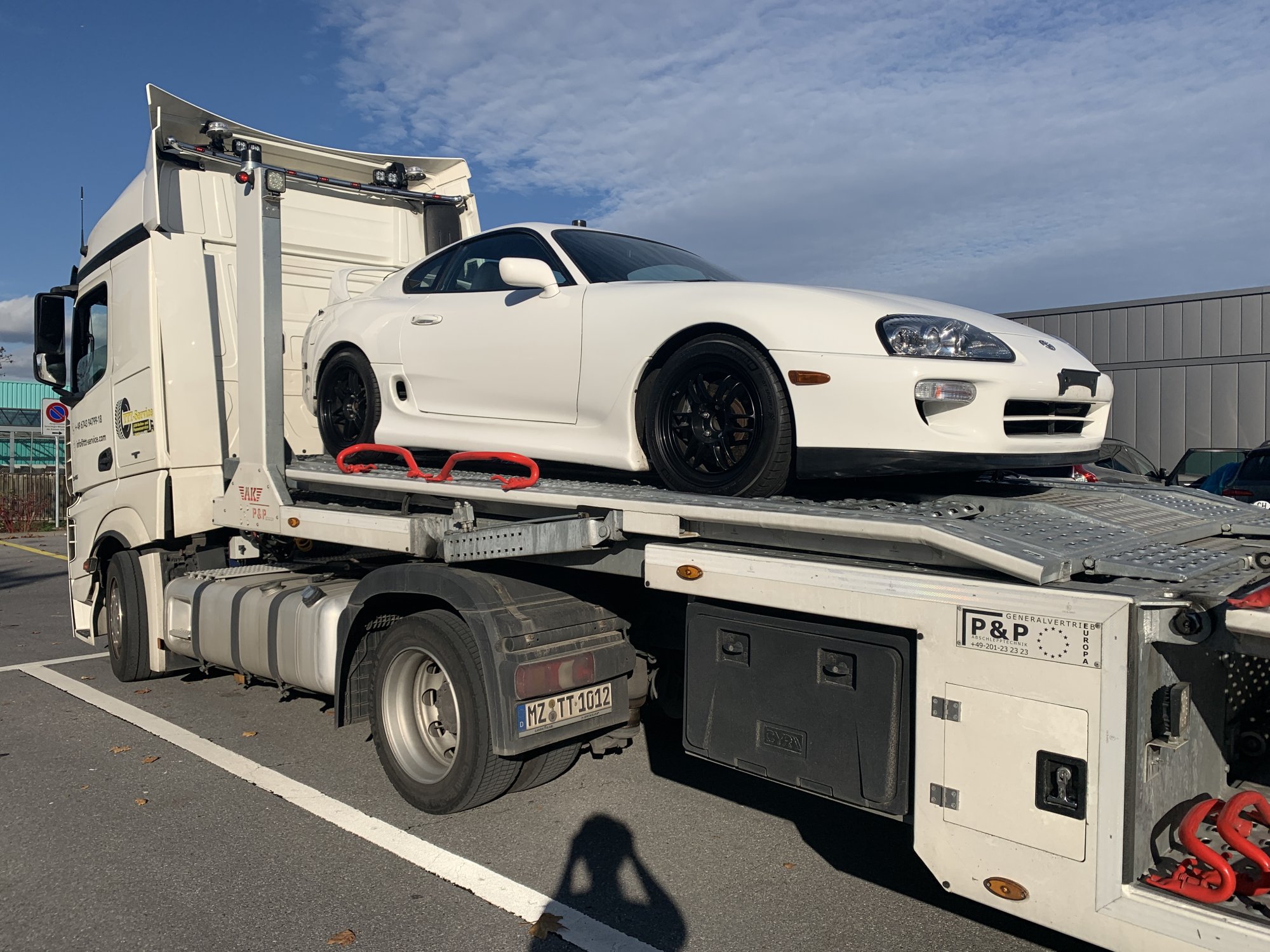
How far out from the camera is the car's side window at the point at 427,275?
5395mm

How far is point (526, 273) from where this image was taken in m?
4.43

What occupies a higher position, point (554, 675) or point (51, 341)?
point (51, 341)

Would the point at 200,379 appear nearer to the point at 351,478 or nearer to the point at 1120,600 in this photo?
the point at 351,478

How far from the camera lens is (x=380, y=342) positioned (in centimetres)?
541

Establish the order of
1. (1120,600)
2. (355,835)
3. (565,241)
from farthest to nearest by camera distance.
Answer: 1. (565,241)
2. (355,835)
3. (1120,600)

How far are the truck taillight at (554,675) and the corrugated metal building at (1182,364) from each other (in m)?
20.1

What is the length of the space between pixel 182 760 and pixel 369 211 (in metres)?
3.99

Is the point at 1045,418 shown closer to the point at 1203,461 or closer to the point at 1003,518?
the point at 1003,518

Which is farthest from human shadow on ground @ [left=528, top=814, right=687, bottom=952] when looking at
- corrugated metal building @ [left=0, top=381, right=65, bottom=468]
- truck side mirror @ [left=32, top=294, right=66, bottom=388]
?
corrugated metal building @ [left=0, top=381, right=65, bottom=468]

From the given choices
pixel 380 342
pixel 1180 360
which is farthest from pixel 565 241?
pixel 1180 360

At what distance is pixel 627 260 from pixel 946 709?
2.83m

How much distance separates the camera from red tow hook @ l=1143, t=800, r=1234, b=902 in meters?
2.50

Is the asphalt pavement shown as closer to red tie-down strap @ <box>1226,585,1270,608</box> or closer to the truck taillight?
the truck taillight

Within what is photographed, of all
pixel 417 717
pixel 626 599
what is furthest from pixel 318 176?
pixel 626 599
